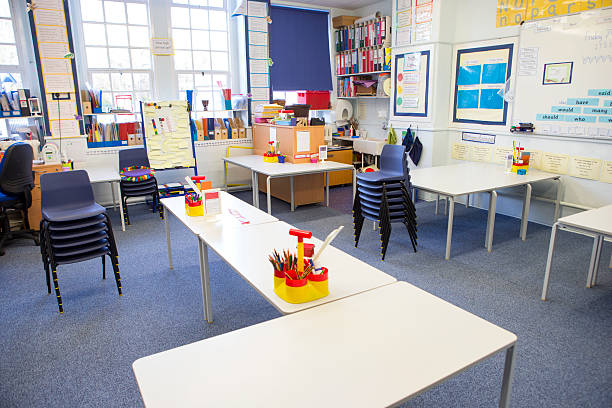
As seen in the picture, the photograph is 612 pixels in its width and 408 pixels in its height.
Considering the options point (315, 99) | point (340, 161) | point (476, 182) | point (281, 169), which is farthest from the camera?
point (315, 99)

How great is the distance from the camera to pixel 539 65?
4637mm

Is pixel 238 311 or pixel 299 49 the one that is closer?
pixel 238 311

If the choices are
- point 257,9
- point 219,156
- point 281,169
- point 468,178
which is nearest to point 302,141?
point 281,169

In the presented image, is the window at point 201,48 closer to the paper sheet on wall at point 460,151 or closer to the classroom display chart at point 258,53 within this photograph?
the classroom display chart at point 258,53

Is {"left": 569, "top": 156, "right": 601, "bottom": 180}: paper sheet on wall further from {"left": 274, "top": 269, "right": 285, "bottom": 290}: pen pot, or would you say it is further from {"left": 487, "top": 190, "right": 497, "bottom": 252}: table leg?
{"left": 274, "top": 269, "right": 285, "bottom": 290}: pen pot

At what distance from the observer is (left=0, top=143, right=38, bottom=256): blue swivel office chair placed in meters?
4.17

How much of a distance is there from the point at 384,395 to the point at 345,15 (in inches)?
287

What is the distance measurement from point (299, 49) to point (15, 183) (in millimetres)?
4813

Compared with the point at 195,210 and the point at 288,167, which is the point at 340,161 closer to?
the point at 288,167

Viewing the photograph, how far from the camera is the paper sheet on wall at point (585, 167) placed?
14.3 ft

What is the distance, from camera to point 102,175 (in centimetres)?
Answer: 503

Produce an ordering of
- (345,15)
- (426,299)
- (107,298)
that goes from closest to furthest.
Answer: (426,299)
(107,298)
(345,15)

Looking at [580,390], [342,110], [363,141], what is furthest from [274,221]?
[342,110]

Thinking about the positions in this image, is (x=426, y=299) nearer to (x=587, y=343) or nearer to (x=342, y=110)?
(x=587, y=343)
